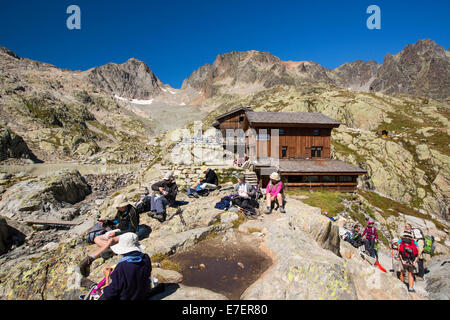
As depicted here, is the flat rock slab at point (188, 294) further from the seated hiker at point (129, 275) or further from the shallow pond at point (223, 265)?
the seated hiker at point (129, 275)

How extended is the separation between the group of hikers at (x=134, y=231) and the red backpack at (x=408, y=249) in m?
5.16

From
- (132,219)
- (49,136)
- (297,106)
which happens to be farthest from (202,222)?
(49,136)

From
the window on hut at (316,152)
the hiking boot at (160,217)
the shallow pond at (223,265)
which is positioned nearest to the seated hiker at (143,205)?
the hiking boot at (160,217)

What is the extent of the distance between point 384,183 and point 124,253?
56933 millimetres

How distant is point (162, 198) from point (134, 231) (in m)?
2.95

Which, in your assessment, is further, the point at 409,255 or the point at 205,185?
the point at 205,185

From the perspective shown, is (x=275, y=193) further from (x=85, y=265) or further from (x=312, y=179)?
(x=312, y=179)

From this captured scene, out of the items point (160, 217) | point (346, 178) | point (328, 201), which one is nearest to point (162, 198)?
point (160, 217)

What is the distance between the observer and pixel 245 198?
36.0 feet

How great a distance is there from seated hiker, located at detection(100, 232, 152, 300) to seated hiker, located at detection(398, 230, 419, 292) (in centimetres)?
1041

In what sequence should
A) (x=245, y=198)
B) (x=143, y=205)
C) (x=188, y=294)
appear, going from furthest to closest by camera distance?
(x=143, y=205) → (x=245, y=198) → (x=188, y=294)

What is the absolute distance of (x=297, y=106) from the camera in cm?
7294

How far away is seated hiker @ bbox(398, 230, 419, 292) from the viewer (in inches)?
333
